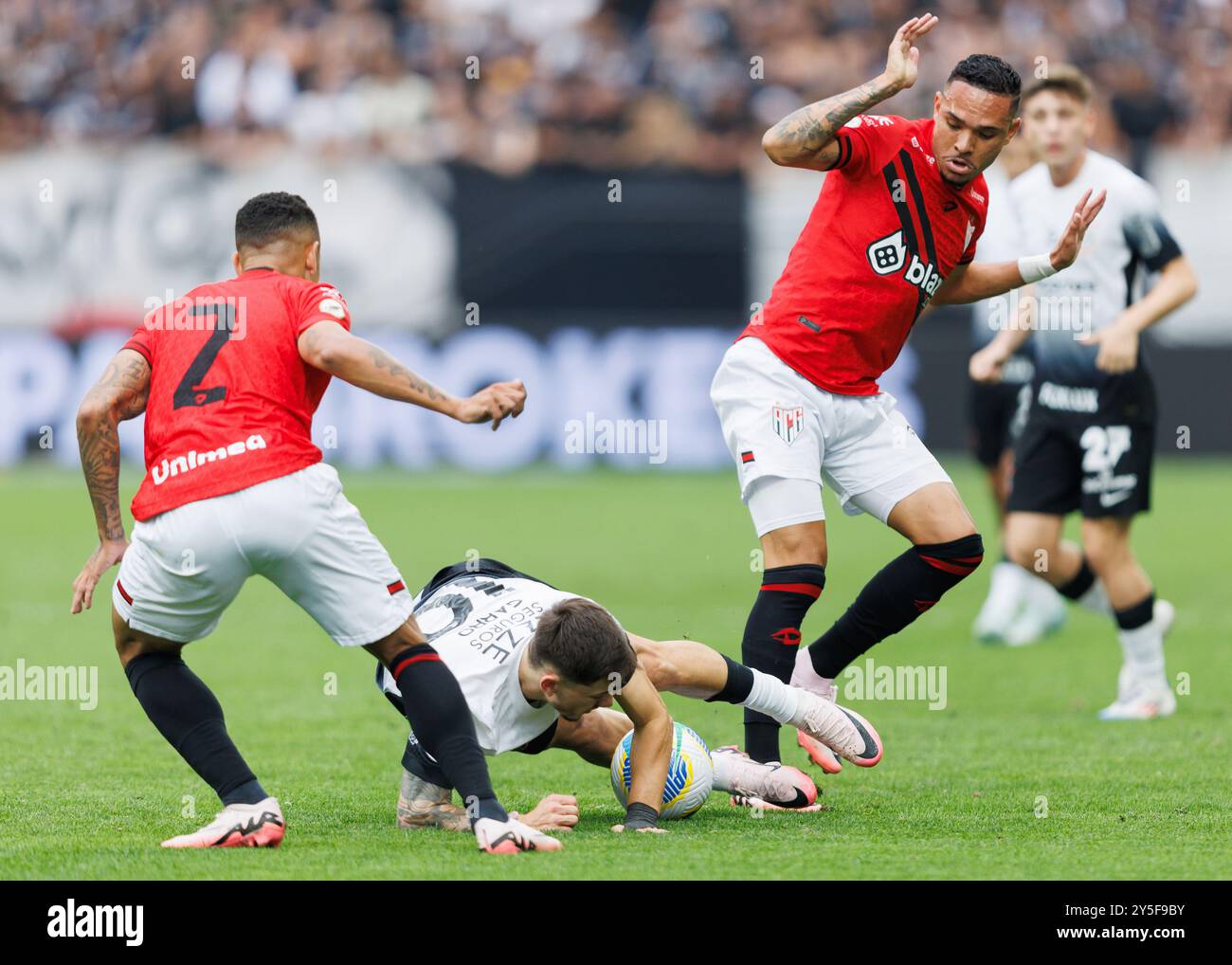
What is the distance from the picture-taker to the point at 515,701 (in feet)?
18.7

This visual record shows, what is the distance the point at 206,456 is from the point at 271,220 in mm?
794

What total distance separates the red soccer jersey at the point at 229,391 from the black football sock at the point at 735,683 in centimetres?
151

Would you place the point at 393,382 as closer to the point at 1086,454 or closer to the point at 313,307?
the point at 313,307

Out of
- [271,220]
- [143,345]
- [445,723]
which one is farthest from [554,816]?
[271,220]

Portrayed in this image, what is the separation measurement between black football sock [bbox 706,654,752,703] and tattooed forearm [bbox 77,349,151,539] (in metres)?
1.91

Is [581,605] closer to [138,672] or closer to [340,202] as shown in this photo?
[138,672]

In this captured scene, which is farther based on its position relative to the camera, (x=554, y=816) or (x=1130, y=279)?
(x=1130, y=279)

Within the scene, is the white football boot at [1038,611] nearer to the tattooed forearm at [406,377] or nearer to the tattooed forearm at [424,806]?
the tattooed forearm at [424,806]

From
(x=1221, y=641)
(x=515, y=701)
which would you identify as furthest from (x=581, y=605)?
(x=1221, y=641)

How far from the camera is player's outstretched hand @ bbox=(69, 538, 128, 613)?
17.7 feet

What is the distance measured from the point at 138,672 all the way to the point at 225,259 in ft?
47.7

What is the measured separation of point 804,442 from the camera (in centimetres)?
644

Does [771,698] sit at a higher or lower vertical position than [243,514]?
lower

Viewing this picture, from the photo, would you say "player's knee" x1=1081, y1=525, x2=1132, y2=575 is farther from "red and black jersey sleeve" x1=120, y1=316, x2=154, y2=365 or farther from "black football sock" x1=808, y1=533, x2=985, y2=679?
"red and black jersey sleeve" x1=120, y1=316, x2=154, y2=365
